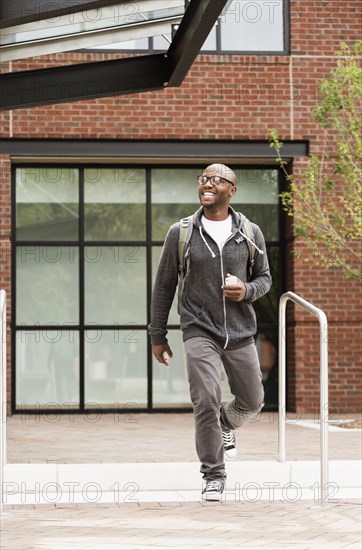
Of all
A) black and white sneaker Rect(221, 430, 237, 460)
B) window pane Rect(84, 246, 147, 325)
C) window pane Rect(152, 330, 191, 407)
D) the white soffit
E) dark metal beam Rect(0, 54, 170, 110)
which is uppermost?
the white soffit

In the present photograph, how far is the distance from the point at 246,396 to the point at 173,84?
295 centimetres

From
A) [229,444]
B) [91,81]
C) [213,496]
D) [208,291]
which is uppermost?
[91,81]

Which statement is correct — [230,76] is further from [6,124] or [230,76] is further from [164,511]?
[164,511]

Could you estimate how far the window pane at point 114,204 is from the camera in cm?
1545

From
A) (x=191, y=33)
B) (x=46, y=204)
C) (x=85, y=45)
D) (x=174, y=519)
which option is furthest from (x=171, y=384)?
(x=174, y=519)

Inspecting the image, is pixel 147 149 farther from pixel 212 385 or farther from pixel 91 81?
pixel 212 385

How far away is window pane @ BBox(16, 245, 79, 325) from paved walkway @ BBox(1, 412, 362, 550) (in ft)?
14.9

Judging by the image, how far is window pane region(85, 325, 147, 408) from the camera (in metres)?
15.3

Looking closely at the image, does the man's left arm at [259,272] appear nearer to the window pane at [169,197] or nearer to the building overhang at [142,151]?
the building overhang at [142,151]

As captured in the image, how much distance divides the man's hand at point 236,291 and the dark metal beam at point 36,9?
266cm

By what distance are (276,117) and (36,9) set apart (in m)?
6.61

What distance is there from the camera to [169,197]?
15617 millimetres

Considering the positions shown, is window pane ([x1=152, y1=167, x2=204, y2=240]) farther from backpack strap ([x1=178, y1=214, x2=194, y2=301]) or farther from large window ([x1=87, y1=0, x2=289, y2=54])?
backpack strap ([x1=178, y1=214, x2=194, y2=301])

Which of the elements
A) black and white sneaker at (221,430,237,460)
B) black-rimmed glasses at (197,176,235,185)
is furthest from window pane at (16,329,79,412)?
black-rimmed glasses at (197,176,235,185)
